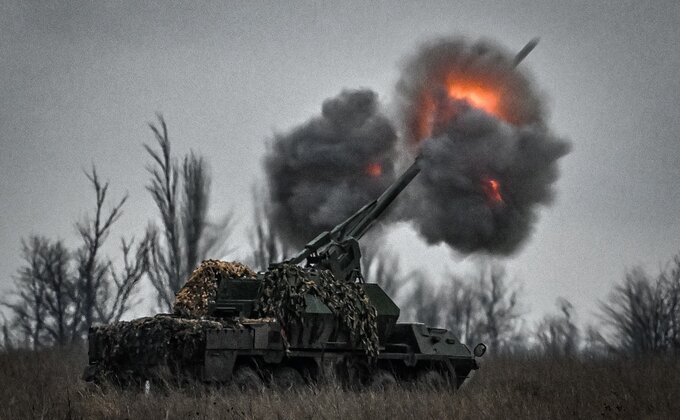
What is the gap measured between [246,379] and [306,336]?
5.56ft

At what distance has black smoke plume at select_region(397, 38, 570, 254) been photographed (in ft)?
74.4

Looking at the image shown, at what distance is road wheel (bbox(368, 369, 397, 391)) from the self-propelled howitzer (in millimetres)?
26

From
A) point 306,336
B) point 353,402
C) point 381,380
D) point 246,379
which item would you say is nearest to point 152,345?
point 246,379

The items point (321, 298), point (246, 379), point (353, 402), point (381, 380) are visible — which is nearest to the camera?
point (353, 402)

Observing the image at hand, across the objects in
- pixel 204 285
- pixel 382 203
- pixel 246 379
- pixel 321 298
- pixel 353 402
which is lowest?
pixel 353 402

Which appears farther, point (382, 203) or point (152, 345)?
point (382, 203)

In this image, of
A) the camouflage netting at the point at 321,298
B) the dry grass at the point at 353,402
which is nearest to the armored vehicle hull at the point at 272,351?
the camouflage netting at the point at 321,298

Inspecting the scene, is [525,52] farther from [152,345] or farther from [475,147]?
[152,345]

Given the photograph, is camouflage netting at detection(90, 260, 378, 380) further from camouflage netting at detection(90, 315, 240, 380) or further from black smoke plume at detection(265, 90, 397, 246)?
black smoke plume at detection(265, 90, 397, 246)

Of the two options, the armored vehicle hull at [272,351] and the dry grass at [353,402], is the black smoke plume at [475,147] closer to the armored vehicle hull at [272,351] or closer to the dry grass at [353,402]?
the armored vehicle hull at [272,351]

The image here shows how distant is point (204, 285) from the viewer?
19469 mm

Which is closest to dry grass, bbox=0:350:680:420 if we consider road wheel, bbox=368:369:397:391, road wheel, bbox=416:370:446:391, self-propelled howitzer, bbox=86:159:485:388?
self-propelled howitzer, bbox=86:159:485:388

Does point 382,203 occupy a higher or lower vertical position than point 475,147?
lower

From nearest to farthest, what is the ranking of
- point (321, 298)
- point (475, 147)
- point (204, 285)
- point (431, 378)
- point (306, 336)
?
point (306, 336) < point (321, 298) < point (431, 378) < point (204, 285) < point (475, 147)
